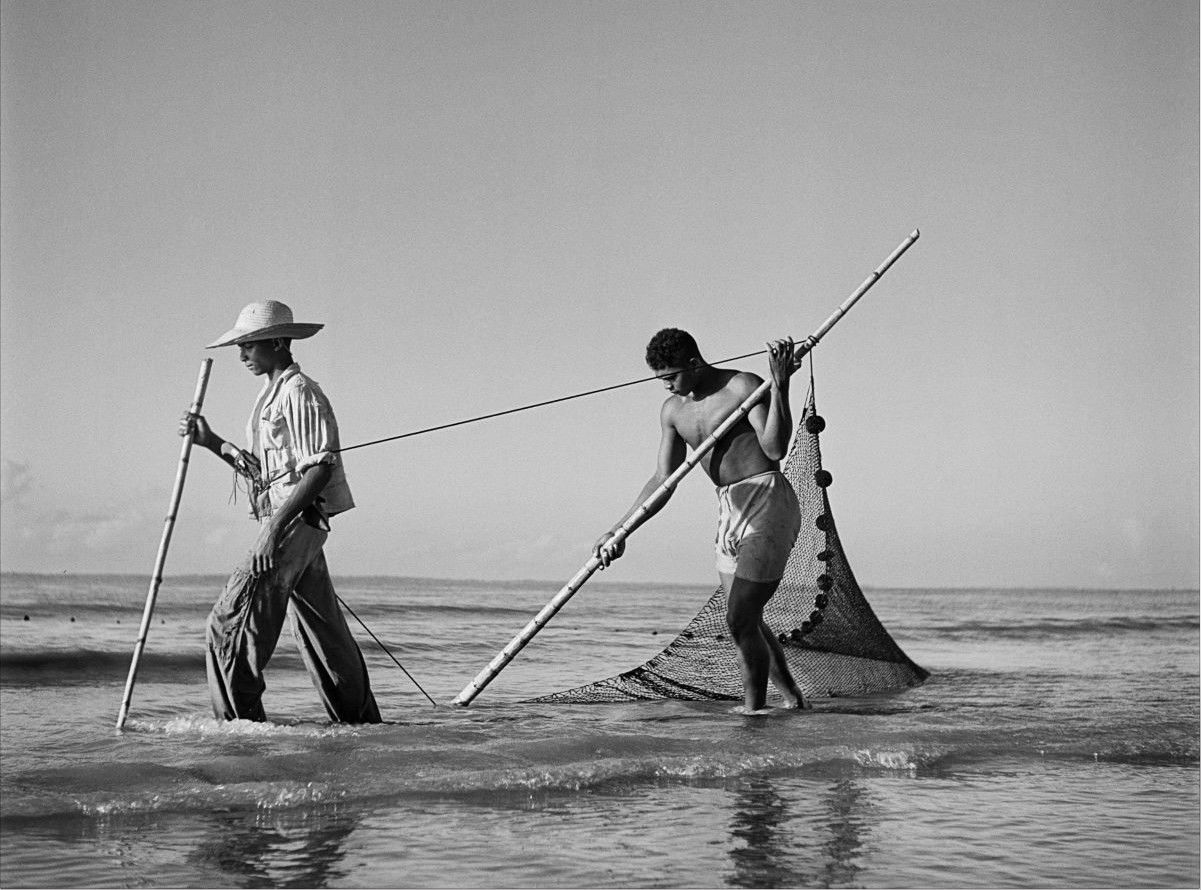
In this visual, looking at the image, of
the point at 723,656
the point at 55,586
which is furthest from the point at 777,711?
the point at 55,586

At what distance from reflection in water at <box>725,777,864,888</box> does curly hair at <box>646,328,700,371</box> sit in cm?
224

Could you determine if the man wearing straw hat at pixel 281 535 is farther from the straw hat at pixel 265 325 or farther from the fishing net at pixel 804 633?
→ the fishing net at pixel 804 633

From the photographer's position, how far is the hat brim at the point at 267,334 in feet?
19.1

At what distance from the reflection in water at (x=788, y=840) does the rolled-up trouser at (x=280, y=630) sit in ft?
6.44

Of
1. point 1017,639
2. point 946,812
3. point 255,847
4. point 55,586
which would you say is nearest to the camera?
point 255,847

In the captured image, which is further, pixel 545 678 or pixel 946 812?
pixel 545 678

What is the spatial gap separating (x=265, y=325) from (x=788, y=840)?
3.24 metres

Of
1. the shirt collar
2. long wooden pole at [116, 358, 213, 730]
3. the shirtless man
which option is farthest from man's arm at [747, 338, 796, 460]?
long wooden pole at [116, 358, 213, 730]

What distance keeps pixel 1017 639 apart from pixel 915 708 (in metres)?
9.75

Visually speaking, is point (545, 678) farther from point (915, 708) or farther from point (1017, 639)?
point (1017, 639)

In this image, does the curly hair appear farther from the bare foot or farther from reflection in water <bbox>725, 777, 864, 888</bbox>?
reflection in water <bbox>725, 777, 864, 888</bbox>

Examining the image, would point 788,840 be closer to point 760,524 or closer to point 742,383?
point 760,524

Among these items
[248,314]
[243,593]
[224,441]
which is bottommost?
[243,593]

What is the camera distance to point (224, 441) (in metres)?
6.05
